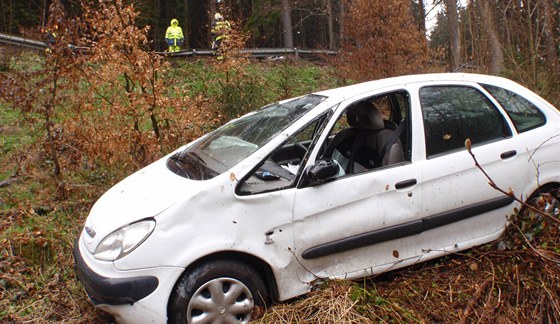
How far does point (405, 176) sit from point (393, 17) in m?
7.74

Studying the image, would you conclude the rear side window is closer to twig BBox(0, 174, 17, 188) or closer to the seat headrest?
the seat headrest

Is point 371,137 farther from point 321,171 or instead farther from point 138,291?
point 138,291

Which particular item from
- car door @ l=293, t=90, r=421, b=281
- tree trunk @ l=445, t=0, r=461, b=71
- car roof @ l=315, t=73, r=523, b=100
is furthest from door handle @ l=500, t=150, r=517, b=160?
tree trunk @ l=445, t=0, r=461, b=71

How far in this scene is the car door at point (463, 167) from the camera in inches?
146

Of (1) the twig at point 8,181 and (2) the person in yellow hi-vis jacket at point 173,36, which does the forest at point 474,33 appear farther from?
(2) the person in yellow hi-vis jacket at point 173,36

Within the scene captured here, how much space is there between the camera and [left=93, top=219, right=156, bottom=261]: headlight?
3.03 m

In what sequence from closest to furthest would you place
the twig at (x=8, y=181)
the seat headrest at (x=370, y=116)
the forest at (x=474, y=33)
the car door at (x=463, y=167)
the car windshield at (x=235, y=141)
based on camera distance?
the car windshield at (x=235, y=141)
the car door at (x=463, y=167)
the seat headrest at (x=370, y=116)
the twig at (x=8, y=181)
the forest at (x=474, y=33)

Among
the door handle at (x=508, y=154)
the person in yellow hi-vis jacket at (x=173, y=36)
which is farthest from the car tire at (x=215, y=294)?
the person in yellow hi-vis jacket at (x=173, y=36)

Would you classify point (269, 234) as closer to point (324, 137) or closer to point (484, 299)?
point (324, 137)

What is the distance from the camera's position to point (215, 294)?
3.07 meters

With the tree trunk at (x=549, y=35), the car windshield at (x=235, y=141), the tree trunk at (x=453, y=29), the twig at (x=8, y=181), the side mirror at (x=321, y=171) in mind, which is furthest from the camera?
the tree trunk at (x=453, y=29)

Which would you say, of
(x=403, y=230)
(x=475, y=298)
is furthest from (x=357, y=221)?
(x=475, y=298)

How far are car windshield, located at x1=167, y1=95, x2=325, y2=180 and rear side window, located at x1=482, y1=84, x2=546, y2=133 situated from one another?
5.22 feet

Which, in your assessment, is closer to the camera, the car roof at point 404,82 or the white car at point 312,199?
the white car at point 312,199
